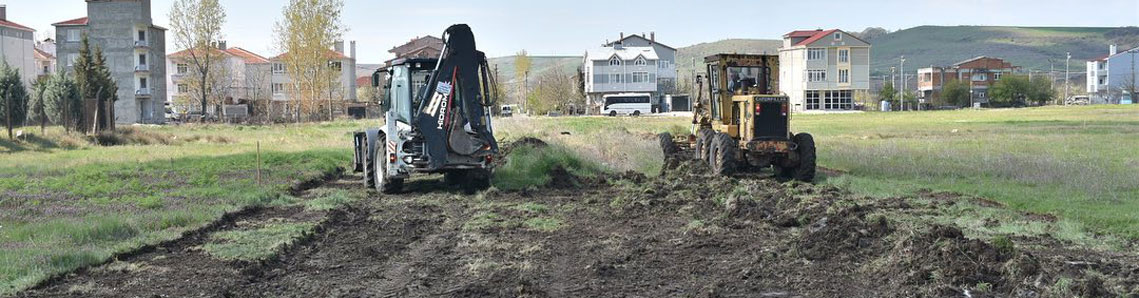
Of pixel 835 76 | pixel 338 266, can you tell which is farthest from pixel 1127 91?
pixel 338 266

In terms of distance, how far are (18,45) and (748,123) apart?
83543 millimetres

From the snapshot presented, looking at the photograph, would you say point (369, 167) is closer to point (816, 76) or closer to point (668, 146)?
point (668, 146)

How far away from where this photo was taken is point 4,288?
8.87 meters

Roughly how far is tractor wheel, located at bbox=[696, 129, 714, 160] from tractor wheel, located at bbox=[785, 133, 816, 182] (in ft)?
6.97

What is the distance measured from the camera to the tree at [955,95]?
11556cm

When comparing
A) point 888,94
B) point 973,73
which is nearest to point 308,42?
point 888,94

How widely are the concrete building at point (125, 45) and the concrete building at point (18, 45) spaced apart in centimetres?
243

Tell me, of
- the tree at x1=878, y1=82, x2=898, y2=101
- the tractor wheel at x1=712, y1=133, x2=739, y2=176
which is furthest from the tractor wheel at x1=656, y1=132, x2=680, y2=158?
the tree at x1=878, y1=82, x2=898, y2=101

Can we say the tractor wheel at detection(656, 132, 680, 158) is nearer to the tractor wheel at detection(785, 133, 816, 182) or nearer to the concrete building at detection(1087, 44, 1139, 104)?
the tractor wheel at detection(785, 133, 816, 182)

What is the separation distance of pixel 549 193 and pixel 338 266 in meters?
8.38

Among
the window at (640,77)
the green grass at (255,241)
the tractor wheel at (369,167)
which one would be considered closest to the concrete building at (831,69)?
the window at (640,77)

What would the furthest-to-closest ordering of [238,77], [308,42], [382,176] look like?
1. [238,77]
2. [308,42]
3. [382,176]

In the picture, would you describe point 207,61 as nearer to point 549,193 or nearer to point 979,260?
point 549,193

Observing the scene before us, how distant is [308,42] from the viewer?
67.2 metres
